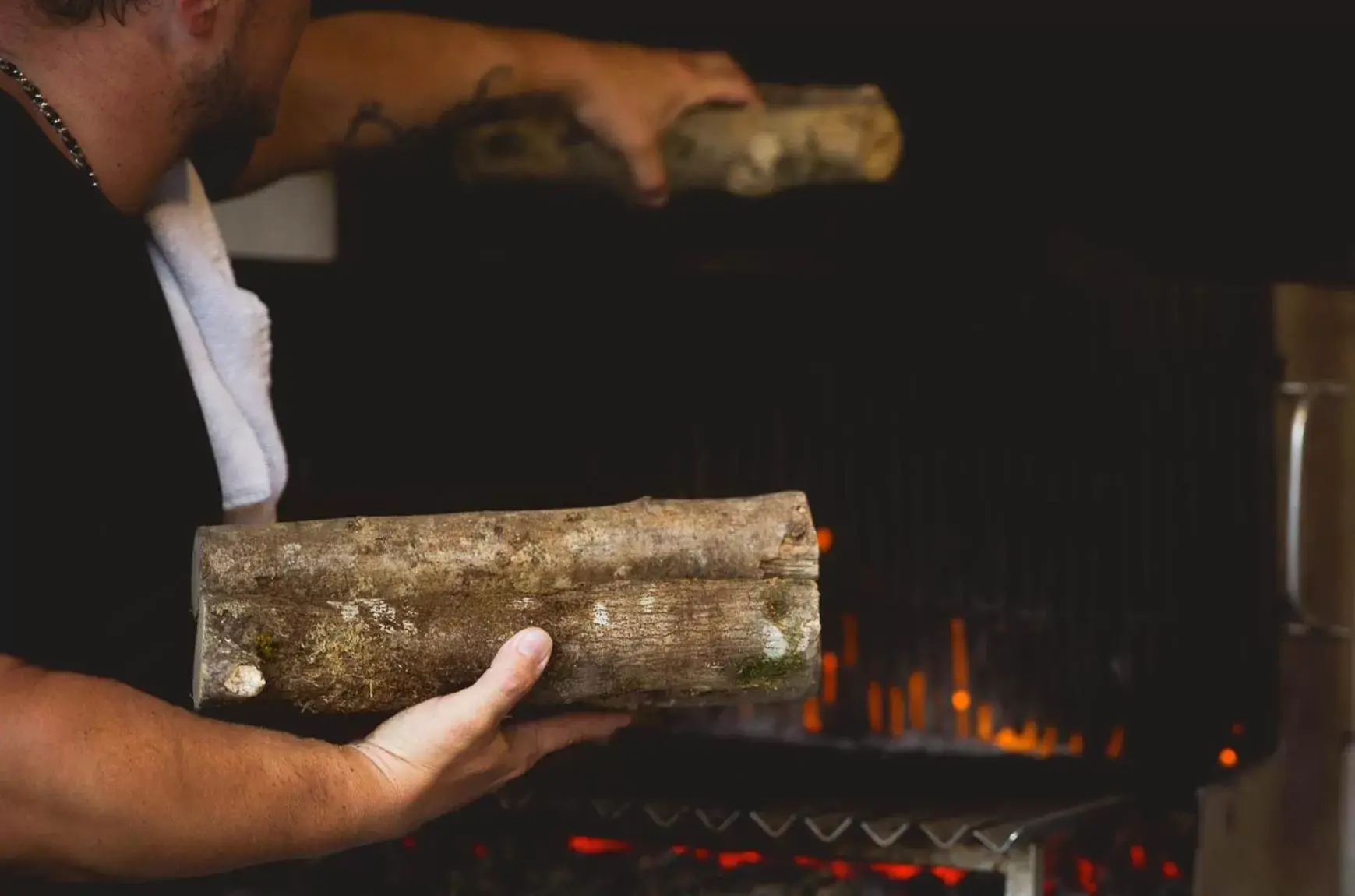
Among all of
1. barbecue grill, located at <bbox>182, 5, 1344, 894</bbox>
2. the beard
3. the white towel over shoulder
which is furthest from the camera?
barbecue grill, located at <bbox>182, 5, 1344, 894</bbox>

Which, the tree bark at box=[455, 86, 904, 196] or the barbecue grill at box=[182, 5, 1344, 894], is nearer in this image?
the tree bark at box=[455, 86, 904, 196]

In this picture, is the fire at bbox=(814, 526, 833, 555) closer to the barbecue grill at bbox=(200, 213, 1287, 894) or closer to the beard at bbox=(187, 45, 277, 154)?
the barbecue grill at bbox=(200, 213, 1287, 894)

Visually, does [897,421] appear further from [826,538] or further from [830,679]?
[830,679]

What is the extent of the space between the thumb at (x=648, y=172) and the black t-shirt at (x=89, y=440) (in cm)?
68

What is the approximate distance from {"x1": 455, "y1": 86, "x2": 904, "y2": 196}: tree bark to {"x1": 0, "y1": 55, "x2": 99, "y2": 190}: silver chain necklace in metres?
0.66

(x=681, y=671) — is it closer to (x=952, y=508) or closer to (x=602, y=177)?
(x=602, y=177)

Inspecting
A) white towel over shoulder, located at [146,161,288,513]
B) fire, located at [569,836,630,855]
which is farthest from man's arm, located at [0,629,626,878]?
fire, located at [569,836,630,855]

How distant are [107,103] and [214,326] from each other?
338 millimetres

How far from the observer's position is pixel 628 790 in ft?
7.11

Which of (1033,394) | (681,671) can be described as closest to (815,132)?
(1033,394)

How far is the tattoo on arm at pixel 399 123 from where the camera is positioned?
82.0 inches

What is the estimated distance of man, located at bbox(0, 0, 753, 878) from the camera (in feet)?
4.31

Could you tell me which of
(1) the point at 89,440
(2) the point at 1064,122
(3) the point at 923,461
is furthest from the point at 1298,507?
(1) the point at 89,440

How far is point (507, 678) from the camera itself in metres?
1.46
